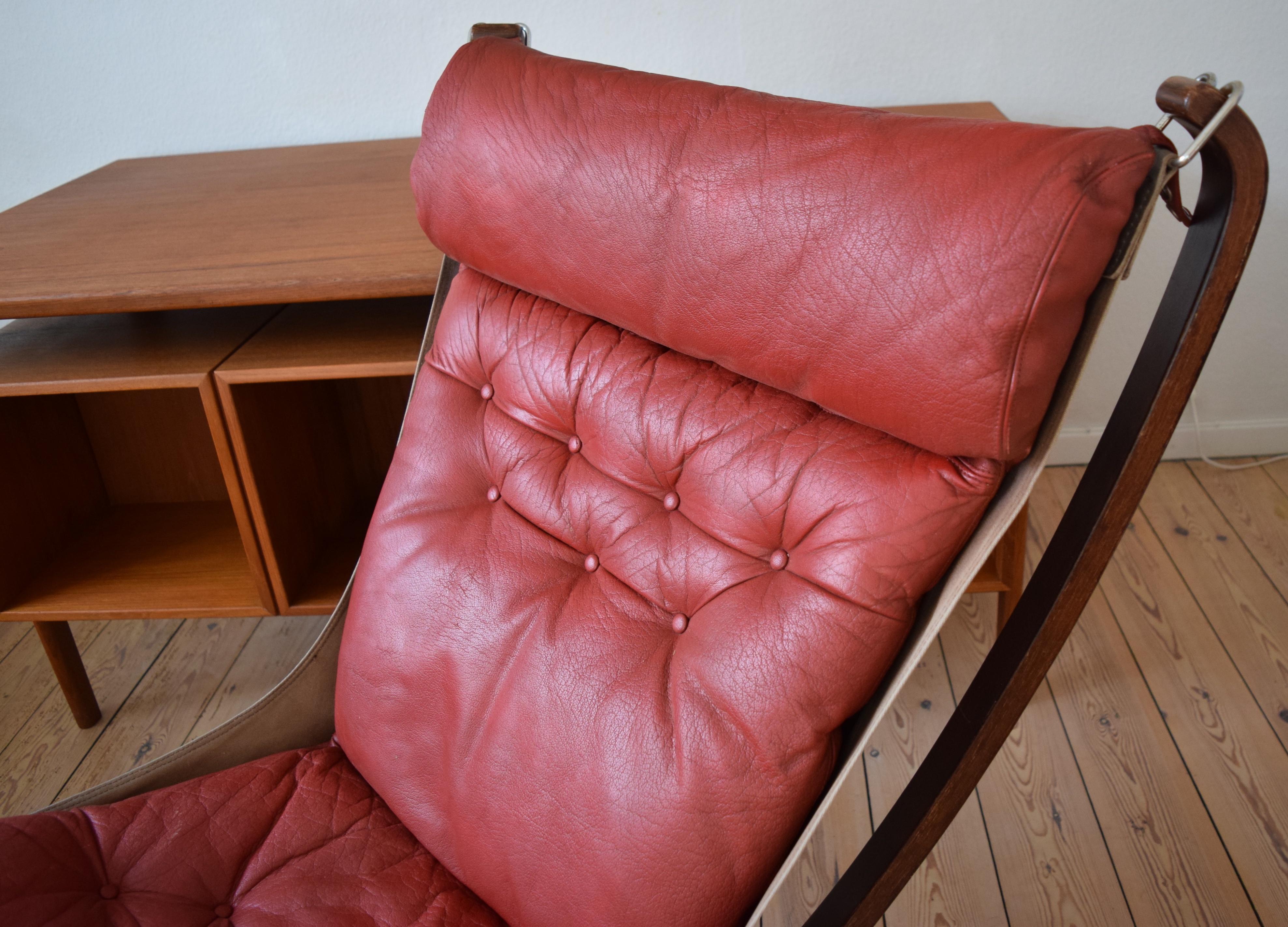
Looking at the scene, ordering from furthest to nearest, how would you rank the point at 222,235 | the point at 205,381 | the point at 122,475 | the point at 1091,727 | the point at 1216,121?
1. the point at 122,475
2. the point at 1091,727
3. the point at 222,235
4. the point at 205,381
5. the point at 1216,121

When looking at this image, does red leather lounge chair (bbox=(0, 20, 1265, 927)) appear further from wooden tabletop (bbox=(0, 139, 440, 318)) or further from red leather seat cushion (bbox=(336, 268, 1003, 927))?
wooden tabletop (bbox=(0, 139, 440, 318))

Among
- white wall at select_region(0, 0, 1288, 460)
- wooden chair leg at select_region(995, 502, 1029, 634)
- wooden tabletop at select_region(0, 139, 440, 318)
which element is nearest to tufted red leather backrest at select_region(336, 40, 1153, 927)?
wooden tabletop at select_region(0, 139, 440, 318)

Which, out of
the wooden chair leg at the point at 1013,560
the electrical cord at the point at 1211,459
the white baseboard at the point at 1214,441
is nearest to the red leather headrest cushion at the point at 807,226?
the wooden chair leg at the point at 1013,560

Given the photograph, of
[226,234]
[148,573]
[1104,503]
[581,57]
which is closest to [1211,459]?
[581,57]

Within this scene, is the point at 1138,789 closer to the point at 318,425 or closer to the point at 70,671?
the point at 318,425

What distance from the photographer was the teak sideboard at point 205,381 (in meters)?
1.10

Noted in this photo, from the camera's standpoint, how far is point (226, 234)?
3.98 ft

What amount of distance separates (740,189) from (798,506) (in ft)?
0.73

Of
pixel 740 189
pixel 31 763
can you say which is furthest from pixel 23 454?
pixel 740 189

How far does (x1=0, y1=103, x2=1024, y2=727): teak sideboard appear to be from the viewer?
1.10 m

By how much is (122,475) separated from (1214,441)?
6.82 ft

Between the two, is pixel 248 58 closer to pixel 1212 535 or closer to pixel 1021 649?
pixel 1021 649

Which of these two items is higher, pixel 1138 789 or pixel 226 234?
pixel 226 234

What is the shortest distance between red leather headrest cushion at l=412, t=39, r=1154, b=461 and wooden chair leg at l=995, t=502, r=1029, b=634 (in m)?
0.75
